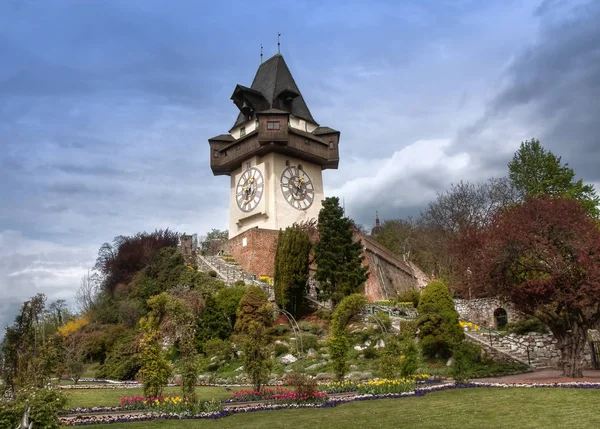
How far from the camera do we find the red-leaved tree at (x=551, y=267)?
53.2ft

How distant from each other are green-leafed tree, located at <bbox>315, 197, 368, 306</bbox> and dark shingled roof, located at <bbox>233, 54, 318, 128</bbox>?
15.8 metres

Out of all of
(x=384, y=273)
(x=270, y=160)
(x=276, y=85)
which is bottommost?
(x=384, y=273)

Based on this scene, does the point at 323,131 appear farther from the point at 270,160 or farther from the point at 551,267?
the point at 551,267

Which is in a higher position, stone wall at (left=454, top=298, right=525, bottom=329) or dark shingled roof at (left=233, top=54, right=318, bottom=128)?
dark shingled roof at (left=233, top=54, right=318, bottom=128)

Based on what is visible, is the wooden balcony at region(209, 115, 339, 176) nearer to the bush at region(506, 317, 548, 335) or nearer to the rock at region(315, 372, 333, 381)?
the bush at region(506, 317, 548, 335)

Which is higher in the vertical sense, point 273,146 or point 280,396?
point 273,146

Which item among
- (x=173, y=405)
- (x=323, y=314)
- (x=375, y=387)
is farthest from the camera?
(x=323, y=314)

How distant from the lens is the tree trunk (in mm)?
16438

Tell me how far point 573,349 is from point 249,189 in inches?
1061

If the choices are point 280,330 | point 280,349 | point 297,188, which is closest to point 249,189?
point 297,188

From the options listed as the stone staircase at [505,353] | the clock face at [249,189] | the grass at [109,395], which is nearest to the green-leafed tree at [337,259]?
the stone staircase at [505,353]

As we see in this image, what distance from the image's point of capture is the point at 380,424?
970 cm

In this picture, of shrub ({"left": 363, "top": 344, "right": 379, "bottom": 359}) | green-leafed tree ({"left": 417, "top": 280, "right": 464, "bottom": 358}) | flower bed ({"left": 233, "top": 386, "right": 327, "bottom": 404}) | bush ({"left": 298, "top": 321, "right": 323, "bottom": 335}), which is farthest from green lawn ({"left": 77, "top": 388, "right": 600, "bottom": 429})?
bush ({"left": 298, "top": 321, "right": 323, "bottom": 335})

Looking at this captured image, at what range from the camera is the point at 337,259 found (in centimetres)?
2698
